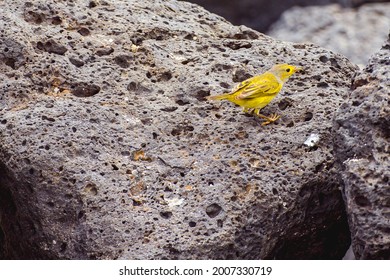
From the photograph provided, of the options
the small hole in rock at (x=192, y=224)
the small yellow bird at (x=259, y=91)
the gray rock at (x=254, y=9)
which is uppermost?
the small yellow bird at (x=259, y=91)

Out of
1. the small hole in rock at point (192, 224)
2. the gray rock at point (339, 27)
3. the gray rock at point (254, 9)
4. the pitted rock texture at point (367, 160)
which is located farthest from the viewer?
the gray rock at point (254, 9)

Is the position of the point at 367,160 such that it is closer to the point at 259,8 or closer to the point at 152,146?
the point at 152,146

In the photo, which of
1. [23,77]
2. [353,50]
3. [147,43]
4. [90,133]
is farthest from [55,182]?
[353,50]

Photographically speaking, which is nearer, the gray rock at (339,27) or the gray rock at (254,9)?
the gray rock at (339,27)

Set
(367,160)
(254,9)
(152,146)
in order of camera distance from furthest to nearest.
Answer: (254,9)
(152,146)
(367,160)

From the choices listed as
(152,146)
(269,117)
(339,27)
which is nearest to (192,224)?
(152,146)

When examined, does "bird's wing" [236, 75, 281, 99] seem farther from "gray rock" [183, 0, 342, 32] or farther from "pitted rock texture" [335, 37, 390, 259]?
"gray rock" [183, 0, 342, 32]

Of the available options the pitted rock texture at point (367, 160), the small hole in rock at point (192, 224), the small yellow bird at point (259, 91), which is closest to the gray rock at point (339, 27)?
the small yellow bird at point (259, 91)

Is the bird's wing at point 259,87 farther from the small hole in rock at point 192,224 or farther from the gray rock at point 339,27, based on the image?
the gray rock at point 339,27

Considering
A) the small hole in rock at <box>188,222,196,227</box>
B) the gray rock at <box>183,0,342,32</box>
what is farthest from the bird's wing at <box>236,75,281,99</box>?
the gray rock at <box>183,0,342,32</box>
